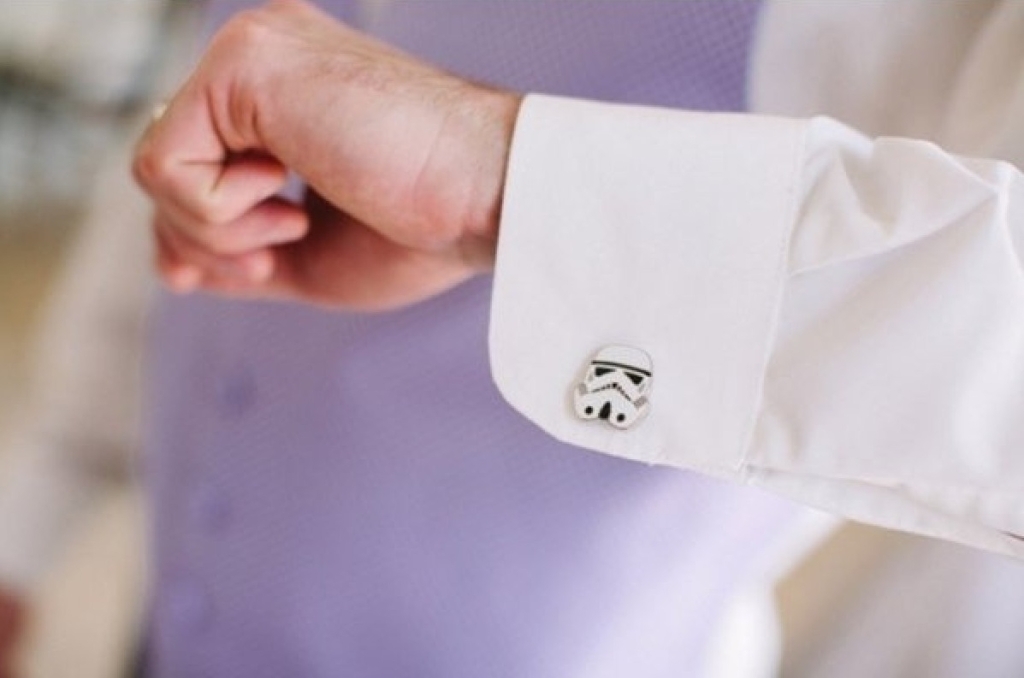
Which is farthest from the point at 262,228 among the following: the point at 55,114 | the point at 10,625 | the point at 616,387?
the point at 55,114

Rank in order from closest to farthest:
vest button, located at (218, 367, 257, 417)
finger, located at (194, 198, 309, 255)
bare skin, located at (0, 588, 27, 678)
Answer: finger, located at (194, 198, 309, 255)
vest button, located at (218, 367, 257, 417)
bare skin, located at (0, 588, 27, 678)

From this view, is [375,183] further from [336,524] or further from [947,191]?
[336,524]

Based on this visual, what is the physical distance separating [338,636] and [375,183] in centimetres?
32

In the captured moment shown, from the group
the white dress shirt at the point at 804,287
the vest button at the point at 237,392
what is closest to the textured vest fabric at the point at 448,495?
the vest button at the point at 237,392

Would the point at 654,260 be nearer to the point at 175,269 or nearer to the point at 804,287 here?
the point at 804,287

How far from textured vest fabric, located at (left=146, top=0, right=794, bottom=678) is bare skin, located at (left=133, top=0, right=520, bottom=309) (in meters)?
0.09

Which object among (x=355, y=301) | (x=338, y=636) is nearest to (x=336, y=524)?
(x=338, y=636)

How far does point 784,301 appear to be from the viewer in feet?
1.47

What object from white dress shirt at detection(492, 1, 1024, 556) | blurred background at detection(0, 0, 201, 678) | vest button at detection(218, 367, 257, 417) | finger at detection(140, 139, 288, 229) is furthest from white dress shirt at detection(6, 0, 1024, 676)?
blurred background at detection(0, 0, 201, 678)

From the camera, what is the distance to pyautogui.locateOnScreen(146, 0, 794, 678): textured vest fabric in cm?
62

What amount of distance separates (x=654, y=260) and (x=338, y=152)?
4.5 inches

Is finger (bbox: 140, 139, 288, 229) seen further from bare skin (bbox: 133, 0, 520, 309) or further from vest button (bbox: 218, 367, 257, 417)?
vest button (bbox: 218, 367, 257, 417)

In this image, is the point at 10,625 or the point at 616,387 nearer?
the point at 616,387

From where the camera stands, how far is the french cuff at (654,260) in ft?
1.45
